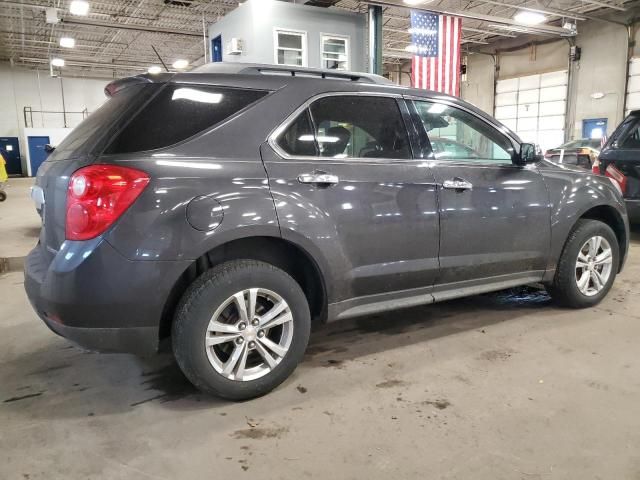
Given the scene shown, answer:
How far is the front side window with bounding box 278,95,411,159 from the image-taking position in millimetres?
2627

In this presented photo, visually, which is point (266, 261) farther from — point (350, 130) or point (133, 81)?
point (133, 81)

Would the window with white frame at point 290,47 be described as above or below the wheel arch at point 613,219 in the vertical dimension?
above

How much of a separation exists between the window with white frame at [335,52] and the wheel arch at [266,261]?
7.51 meters

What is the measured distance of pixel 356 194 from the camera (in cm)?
268

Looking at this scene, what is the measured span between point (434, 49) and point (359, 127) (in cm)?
759

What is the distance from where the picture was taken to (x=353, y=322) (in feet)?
12.1

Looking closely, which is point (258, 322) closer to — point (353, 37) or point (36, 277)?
point (36, 277)

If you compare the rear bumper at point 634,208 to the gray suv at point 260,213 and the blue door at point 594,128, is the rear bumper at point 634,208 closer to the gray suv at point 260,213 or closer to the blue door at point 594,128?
the gray suv at point 260,213

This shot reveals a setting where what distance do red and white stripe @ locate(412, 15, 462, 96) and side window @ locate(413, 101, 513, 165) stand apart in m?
6.47

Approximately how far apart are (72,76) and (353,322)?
27.8m

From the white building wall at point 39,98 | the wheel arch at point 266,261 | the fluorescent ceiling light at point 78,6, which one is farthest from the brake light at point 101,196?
the white building wall at point 39,98

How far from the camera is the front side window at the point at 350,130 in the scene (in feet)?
8.62

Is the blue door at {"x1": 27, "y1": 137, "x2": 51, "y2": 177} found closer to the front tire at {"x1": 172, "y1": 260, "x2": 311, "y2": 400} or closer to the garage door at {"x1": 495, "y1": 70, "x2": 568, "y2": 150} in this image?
the garage door at {"x1": 495, "y1": 70, "x2": 568, "y2": 150}

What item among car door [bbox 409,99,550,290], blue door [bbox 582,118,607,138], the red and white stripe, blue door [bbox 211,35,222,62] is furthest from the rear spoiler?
blue door [bbox 582,118,607,138]
